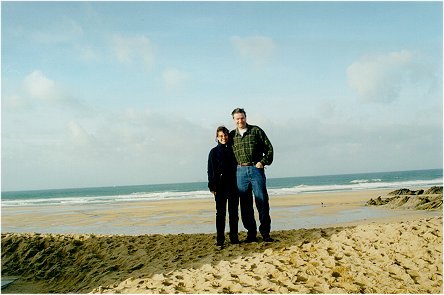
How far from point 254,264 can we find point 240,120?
96.7 inches

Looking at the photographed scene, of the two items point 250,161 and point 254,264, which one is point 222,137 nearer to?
point 250,161

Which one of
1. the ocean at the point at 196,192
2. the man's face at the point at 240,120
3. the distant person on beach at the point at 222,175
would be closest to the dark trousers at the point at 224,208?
the distant person on beach at the point at 222,175

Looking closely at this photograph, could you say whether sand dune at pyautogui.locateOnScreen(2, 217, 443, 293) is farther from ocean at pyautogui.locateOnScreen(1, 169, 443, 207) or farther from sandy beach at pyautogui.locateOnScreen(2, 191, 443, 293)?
ocean at pyautogui.locateOnScreen(1, 169, 443, 207)

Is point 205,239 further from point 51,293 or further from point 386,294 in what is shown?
point 386,294

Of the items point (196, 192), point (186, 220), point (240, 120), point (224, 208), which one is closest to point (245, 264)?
point (224, 208)

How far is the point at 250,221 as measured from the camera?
707 centimetres

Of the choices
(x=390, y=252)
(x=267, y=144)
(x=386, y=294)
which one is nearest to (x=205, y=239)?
(x=267, y=144)

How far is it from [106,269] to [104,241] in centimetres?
211

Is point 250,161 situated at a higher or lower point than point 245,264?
higher

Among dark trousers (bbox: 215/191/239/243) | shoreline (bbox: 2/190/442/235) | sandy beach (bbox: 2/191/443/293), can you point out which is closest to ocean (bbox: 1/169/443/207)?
shoreline (bbox: 2/190/442/235)

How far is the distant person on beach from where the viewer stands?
689 cm

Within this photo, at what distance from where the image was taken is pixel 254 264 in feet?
18.8

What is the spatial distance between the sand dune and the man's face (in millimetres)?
2139

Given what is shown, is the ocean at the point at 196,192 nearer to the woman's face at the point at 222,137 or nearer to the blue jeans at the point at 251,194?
the blue jeans at the point at 251,194
